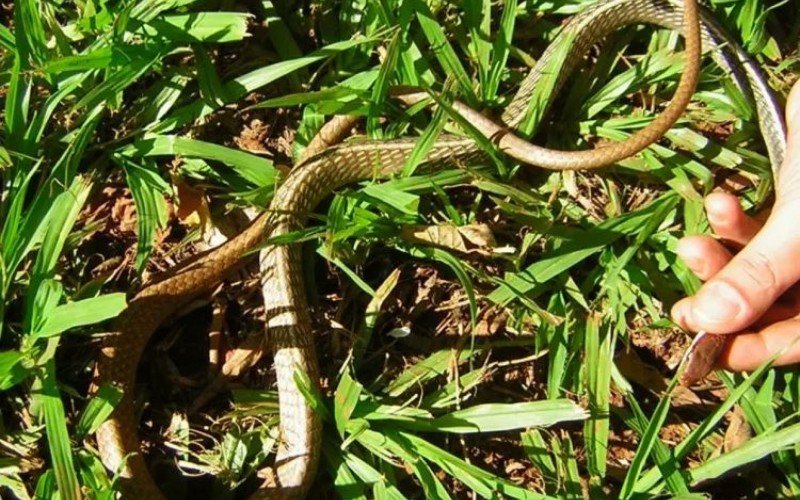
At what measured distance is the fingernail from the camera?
3367mm

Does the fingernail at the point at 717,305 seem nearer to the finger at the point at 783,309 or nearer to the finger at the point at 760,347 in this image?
the finger at the point at 760,347

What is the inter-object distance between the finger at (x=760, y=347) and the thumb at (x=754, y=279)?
0.12 metres

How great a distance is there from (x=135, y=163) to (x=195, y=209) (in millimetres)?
329

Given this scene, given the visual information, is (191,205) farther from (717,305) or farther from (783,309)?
(783,309)

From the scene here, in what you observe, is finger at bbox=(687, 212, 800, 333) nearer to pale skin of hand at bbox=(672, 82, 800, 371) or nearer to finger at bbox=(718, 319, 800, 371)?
pale skin of hand at bbox=(672, 82, 800, 371)

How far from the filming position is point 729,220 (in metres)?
3.74

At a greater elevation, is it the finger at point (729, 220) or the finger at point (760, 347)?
the finger at point (729, 220)

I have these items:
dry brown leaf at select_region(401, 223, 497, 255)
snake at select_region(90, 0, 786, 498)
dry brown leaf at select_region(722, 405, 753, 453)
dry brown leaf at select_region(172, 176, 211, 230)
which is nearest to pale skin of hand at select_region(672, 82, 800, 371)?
snake at select_region(90, 0, 786, 498)

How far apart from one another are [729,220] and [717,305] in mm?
520

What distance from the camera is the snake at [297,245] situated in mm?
3752

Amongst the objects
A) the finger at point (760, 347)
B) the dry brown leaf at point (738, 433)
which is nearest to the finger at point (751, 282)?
the finger at point (760, 347)

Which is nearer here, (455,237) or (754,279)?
(754,279)

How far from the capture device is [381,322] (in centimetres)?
413

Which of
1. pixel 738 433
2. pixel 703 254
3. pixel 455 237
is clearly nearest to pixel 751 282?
pixel 703 254
